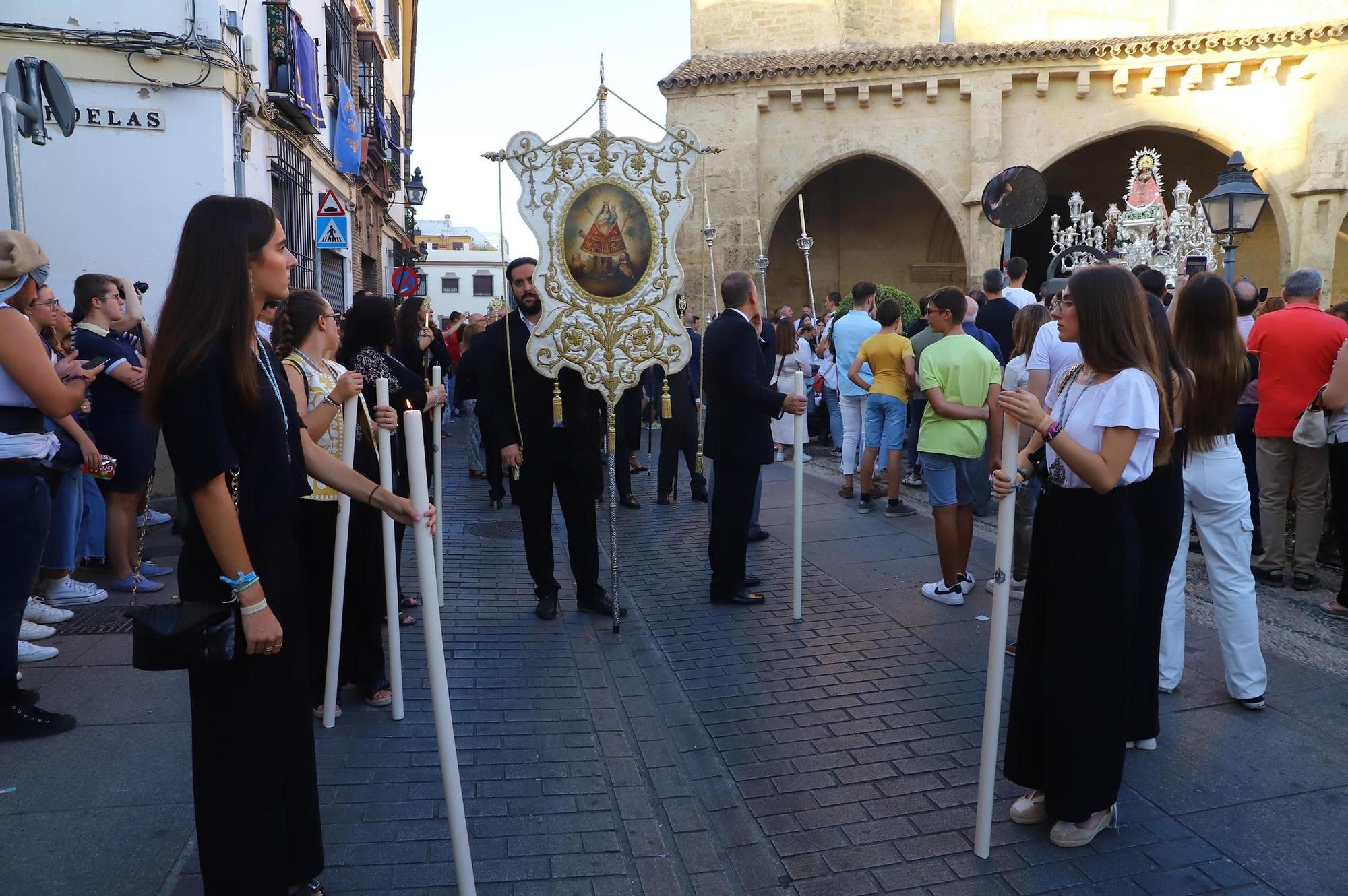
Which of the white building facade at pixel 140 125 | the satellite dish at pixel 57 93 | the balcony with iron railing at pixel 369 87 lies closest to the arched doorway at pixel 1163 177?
the balcony with iron railing at pixel 369 87

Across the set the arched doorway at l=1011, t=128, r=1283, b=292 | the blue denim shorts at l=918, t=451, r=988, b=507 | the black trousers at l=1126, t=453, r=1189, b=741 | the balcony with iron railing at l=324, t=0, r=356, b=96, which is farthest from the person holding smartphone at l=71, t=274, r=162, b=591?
the arched doorway at l=1011, t=128, r=1283, b=292

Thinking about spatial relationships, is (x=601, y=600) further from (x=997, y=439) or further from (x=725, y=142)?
(x=725, y=142)

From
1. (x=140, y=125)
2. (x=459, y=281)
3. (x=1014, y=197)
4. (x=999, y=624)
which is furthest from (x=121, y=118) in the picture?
(x=459, y=281)

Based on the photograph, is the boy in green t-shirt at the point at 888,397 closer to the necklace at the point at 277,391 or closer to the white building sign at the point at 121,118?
the necklace at the point at 277,391

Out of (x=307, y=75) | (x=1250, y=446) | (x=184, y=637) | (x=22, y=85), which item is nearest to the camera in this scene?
(x=184, y=637)

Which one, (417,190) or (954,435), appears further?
(417,190)

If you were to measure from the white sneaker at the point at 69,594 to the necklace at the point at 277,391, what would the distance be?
→ 4400 mm

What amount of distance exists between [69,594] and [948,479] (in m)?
5.47

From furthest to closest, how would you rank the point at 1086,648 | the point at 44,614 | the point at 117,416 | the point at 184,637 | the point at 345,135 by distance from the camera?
the point at 345,135
the point at 117,416
the point at 44,614
the point at 1086,648
the point at 184,637

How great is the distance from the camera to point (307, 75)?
1359cm

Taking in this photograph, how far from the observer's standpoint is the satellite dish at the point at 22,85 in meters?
6.67

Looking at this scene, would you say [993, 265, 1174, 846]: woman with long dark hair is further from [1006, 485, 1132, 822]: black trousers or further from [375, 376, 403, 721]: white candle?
[375, 376, 403, 721]: white candle

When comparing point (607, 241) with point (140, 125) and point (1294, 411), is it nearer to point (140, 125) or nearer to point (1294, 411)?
point (1294, 411)

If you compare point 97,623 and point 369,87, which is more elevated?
point 369,87
